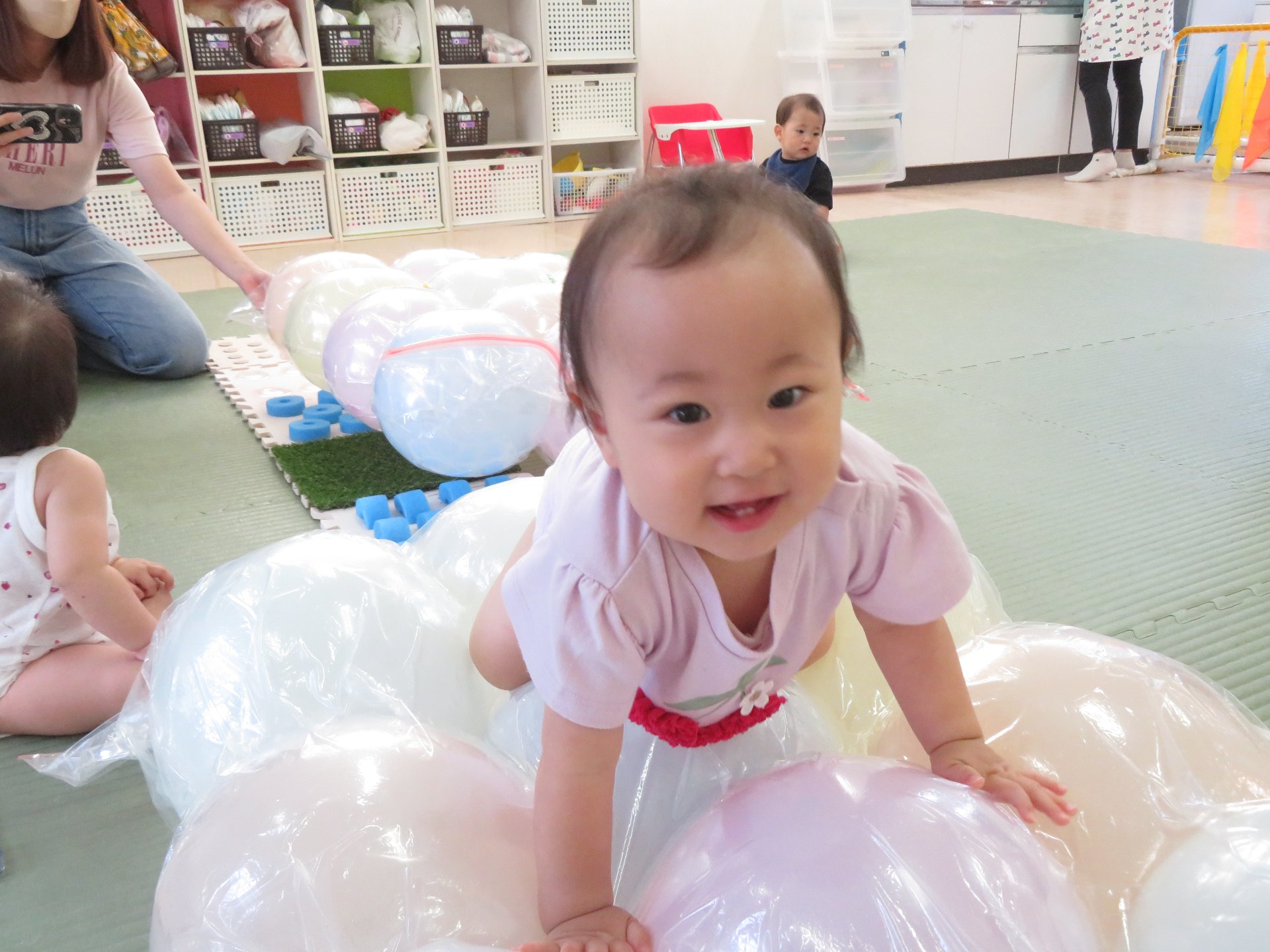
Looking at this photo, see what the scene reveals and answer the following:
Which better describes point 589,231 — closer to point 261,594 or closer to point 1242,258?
point 261,594

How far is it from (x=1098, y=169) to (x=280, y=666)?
16.2 feet

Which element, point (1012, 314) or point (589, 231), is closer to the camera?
point (589, 231)

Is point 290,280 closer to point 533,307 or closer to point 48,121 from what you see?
point 48,121

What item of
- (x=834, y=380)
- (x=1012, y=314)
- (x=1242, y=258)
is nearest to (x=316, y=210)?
(x=1012, y=314)

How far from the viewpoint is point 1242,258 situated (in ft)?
9.40

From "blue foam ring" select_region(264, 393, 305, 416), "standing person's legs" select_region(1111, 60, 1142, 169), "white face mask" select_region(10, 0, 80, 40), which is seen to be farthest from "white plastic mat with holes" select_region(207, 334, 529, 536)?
"standing person's legs" select_region(1111, 60, 1142, 169)

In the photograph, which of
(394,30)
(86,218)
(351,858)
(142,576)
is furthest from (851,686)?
(394,30)

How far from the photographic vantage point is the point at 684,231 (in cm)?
53

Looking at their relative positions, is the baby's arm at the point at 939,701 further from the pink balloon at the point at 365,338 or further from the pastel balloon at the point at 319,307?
the pastel balloon at the point at 319,307

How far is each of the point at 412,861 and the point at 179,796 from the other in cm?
28

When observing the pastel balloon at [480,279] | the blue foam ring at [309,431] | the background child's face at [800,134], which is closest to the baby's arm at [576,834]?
the blue foam ring at [309,431]

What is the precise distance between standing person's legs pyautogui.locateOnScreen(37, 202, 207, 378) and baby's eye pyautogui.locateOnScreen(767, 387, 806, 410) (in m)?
1.79

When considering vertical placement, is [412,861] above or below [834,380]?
below

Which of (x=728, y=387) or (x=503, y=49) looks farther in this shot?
(x=503, y=49)
